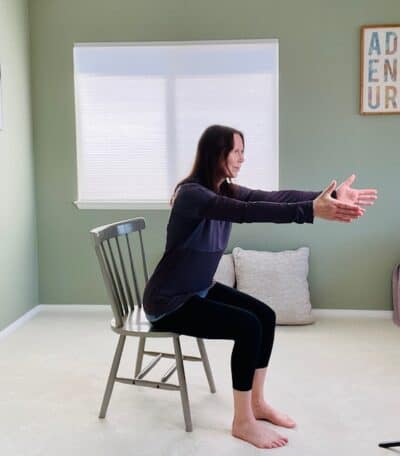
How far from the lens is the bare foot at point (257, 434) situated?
215cm

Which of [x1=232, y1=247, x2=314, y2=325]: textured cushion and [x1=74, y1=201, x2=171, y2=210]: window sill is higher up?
[x1=74, y1=201, x2=171, y2=210]: window sill

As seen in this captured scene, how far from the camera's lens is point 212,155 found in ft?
7.40

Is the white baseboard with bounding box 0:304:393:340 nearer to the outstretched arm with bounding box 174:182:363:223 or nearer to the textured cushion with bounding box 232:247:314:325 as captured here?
the textured cushion with bounding box 232:247:314:325

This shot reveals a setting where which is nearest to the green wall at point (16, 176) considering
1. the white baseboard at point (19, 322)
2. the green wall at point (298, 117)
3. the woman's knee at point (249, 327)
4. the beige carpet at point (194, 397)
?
the white baseboard at point (19, 322)

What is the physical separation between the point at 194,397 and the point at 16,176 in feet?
6.32

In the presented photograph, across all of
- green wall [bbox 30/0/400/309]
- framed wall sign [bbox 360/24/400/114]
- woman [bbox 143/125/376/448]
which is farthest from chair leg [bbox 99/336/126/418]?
framed wall sign [bbox 360/24/400/114]

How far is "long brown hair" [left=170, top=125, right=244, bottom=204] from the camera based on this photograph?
225cm

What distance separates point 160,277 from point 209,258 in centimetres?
20

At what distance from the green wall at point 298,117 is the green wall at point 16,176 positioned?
0.13 m

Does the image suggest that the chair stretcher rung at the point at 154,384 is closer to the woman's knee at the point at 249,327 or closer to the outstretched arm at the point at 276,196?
the woman's knee at the point at 249,327

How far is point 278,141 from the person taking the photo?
12.6 ft

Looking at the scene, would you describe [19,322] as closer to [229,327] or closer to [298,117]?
[229,327]

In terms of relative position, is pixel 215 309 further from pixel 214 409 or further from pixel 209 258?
pixel 214 409

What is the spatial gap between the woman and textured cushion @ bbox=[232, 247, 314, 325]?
133cm
